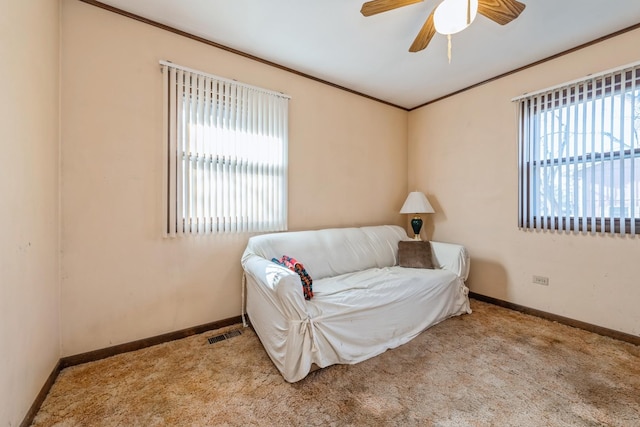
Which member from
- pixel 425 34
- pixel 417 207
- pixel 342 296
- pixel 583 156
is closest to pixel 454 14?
pixel 425 34

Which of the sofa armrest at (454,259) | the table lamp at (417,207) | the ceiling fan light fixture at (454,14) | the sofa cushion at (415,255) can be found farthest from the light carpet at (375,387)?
the ceiling fan light fixture at (454,14)

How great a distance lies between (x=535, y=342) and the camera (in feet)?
7.27

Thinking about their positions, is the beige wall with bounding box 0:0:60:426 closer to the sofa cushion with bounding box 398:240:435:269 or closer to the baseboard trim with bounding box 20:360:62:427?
the baseboard trim with bounding box 20:360:62:427

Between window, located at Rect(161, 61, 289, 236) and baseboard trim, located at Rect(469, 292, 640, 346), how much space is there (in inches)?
103

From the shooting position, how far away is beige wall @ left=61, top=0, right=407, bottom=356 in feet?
6.24

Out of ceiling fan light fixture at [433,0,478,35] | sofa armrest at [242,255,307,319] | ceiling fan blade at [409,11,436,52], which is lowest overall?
sofa armrest at [242,255,307,319]

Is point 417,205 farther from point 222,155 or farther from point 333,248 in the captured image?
point 222,155

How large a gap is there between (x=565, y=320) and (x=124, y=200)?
13.6 feet

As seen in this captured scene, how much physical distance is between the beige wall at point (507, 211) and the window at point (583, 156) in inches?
4.4

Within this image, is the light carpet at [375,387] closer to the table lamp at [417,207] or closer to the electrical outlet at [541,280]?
the electrical outlet at [541,280]

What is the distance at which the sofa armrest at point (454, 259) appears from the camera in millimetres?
2797

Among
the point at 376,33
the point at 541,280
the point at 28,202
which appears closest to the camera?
the point at 28,202

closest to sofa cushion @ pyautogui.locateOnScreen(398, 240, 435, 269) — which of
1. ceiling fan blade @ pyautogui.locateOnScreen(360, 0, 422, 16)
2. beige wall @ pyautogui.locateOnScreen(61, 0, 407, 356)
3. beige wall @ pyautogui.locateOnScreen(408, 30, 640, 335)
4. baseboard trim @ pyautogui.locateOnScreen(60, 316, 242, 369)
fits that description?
Answer: beige wall @ pyautogui.locateOnScreen(408, 30, 640, 335)

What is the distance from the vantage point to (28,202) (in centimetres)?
140
